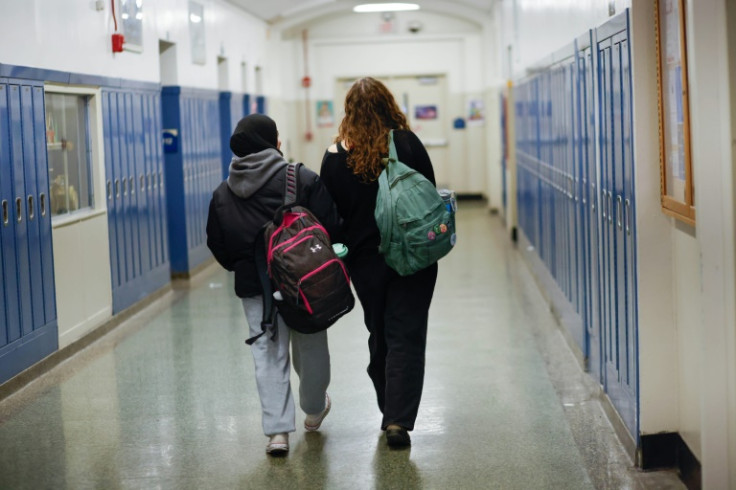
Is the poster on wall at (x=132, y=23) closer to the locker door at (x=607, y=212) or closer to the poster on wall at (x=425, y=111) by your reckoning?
the locker door at (x=607, y=212)

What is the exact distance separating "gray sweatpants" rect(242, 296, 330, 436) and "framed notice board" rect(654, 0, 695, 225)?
1.55 m

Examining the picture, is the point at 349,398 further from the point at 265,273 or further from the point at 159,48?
the point at 159,48

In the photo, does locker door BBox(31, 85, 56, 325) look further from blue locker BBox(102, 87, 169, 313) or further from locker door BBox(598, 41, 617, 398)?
locker door BBox(598, 41, 617, 398)

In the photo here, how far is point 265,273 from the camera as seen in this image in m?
4.22

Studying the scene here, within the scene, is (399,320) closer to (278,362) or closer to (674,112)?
(278,362)

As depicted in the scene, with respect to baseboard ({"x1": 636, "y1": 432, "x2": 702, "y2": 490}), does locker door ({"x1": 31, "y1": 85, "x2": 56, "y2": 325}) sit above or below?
above

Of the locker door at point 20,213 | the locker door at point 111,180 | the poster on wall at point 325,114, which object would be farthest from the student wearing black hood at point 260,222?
the poster on wall at point 325,114

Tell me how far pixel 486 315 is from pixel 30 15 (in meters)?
3.71

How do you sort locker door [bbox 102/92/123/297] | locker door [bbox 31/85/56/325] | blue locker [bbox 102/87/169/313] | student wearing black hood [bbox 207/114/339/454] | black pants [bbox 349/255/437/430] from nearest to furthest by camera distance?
student wearing black hood [bbox 207/114/339/454] < black pants [bbox 349/255/437/430] < locker door [bbox 31/85/56/325] < locker door [bbox 102/92/123/297] < blue locker [bbox 102/87/169/313]

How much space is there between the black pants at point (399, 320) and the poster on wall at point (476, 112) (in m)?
13.7

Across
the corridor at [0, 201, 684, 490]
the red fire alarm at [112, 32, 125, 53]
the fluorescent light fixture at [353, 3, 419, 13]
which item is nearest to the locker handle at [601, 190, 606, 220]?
the corridor at [0, 201, 684, 490]

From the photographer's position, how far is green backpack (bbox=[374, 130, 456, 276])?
4.16 meters

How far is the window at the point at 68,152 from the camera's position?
690cm

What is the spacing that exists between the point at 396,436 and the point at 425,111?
14204 mm
